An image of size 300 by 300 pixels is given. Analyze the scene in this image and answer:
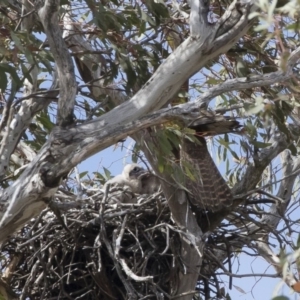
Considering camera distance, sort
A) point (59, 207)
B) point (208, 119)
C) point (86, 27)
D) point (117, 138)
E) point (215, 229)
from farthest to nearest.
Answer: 1. point (215, 229)
2. point (86, 27)
3. point (208, 119)
4. point (59, 207)
5. point (117, 138)

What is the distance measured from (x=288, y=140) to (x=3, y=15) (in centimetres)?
210

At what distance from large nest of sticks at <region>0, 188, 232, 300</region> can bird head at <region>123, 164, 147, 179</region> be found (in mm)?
858

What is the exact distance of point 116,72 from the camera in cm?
532

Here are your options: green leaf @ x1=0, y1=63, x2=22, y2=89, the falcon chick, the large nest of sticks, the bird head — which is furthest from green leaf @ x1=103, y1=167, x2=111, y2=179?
green leaf @ x1=0, y1=63, x2=22, y2=89

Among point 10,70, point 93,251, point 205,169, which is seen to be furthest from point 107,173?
point 10,70

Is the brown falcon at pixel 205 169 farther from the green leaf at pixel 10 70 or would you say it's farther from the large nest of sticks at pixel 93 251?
the green leaf at pixel 10 70

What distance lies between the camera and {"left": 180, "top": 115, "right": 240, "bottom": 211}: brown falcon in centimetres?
516

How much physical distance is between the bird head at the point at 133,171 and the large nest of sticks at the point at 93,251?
858 millimetres

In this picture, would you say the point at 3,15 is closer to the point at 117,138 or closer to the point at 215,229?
the point at 117,138

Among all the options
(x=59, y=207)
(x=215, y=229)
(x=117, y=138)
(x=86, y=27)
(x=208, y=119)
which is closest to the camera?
(x=117, y=138)

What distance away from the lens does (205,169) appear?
6184 millimetres

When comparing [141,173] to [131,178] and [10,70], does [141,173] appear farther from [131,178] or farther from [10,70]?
[10,70]

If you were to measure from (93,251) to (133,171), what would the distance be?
4.14ft

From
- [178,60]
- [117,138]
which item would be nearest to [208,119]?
[178,60]
